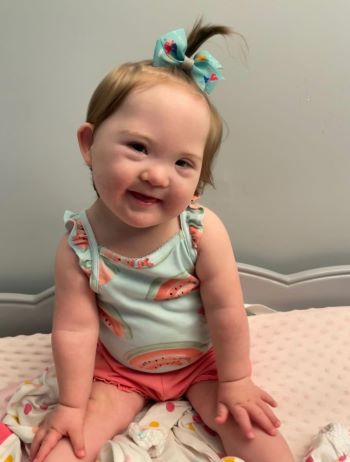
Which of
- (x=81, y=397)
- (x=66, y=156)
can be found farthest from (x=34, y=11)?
(x=81, y=397)

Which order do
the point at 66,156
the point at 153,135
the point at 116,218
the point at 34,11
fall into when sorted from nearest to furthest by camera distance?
the point at 153,135 → the point at 116,218 → the point at 34,11 → the point at 66,156

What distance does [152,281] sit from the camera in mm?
801

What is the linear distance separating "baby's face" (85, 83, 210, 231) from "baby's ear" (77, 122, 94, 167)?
0.02 metres

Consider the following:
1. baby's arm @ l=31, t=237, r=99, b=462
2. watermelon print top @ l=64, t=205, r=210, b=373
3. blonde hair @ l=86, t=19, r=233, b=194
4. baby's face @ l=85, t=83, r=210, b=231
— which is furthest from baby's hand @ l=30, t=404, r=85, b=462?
blonde hair @ l=86, t=19, r=233, b=194

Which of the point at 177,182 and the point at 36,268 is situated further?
the point at 36,268

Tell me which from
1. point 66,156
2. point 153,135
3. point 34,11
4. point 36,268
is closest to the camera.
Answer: point 153,135

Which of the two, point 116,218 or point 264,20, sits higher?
point 264,20

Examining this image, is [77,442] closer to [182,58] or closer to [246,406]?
[246,406]

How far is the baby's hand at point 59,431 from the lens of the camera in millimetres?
777

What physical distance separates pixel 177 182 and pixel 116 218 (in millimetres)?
152

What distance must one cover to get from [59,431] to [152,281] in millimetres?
286

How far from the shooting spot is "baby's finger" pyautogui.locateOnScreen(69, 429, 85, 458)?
2.55ft

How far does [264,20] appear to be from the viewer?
0.98 m

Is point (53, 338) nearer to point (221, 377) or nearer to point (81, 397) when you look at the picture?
point (81, 397)
